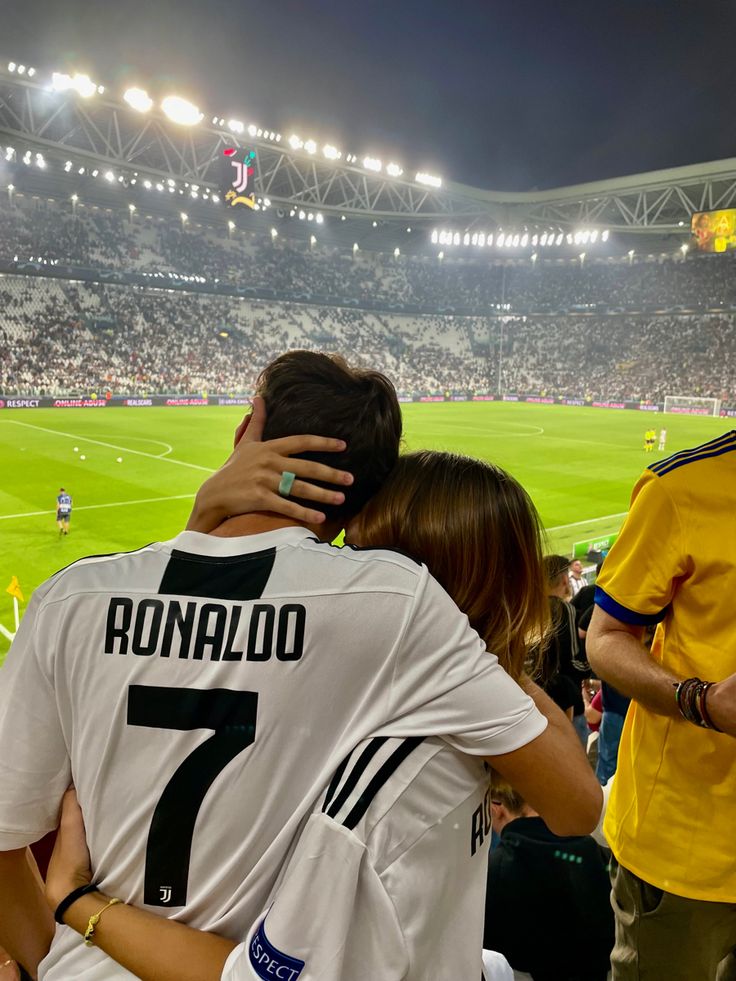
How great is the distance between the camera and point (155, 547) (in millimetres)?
1243

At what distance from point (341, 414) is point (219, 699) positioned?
59cm

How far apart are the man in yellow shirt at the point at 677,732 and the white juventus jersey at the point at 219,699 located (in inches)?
45.5

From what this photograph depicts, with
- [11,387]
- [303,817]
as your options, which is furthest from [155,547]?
[11,387]

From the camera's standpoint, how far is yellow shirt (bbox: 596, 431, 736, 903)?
1.97 meters

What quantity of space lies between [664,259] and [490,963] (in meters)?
64.9

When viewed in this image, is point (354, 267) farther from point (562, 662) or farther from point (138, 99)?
point (562, 662)

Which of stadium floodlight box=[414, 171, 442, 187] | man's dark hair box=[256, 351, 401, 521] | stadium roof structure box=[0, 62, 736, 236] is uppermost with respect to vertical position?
stadium floodlight box=[414, 171, 442, 187]

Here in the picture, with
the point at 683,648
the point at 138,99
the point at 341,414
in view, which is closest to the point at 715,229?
the point at 138,99

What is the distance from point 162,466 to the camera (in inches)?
762

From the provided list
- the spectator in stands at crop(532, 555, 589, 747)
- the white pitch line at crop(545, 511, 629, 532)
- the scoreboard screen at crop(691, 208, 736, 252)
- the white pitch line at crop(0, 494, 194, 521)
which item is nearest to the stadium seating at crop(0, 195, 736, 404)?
the scoreboard screen at crop(691, 208, 736, 252)

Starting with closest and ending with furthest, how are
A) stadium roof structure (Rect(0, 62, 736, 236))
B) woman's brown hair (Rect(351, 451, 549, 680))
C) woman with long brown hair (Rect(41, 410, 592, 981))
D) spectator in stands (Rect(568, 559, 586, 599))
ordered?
woman with long brown hair (Rect(41, 410, 592, 981)), woman's brown hair (Rect(351, 451, 549, 680)), spectator in stands (Rect(568, 559, 586, 599)), stadium roof structure (Rect(0, 62, 736, 236))

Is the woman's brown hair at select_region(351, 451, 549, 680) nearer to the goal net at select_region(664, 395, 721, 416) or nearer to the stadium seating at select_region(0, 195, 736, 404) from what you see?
the stadium seating at select_region(0, 195, 736, 404)

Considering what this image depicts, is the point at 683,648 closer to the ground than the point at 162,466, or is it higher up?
higher up

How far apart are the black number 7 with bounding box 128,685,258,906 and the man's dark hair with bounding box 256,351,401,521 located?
42 cm
